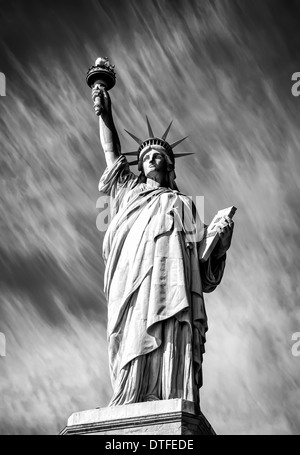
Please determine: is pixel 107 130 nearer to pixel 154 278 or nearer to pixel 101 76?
pixel 101 76

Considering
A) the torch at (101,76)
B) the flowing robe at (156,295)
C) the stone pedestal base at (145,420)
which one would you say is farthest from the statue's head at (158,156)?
the stone pedestal base at (145,420)

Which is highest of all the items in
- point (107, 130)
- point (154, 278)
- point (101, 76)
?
point (101, 76)

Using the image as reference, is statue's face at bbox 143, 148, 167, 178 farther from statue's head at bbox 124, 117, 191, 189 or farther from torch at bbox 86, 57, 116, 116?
torch at bbox 86, 57, 116, 116

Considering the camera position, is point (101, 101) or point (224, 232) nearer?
point (224, 232)

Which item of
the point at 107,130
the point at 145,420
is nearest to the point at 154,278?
the point at 145,420

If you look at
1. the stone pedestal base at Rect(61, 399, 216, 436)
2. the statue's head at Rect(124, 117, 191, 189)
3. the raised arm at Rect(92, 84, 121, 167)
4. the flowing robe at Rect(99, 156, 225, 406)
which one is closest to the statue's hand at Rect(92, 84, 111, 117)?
the raised arm at Rect(92, 84, 121, 167)

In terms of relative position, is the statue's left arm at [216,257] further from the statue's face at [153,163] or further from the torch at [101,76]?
the torch at [101,76]
